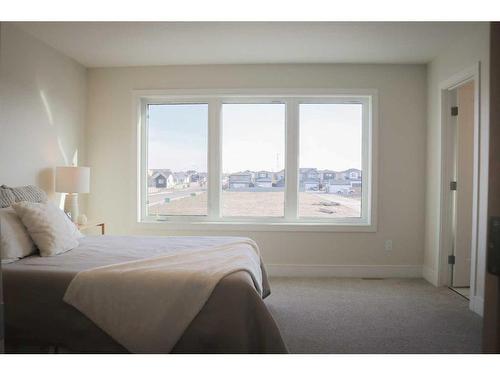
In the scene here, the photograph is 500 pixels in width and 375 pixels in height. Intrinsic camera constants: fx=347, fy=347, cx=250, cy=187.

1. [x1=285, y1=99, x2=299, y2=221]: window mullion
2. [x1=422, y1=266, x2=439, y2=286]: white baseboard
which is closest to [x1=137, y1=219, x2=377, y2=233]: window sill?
[x1=285, y1=99, x2=299, y2=221]: window mullion

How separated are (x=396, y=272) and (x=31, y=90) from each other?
4.26 metres

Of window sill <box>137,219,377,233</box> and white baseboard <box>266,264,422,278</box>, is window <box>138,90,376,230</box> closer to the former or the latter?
window sill <box>137,219,377,233</box>

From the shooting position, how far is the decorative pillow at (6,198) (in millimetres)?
2553

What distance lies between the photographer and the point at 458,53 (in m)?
3.27

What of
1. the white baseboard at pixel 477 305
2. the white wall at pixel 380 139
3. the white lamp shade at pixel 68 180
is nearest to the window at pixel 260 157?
the white wall at pixel 380 139

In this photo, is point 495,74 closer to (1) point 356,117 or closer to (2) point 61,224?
(2) point 61,224

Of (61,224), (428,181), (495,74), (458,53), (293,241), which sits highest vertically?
(458,53)

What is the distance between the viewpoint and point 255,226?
4090mm

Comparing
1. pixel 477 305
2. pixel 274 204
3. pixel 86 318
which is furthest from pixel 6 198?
pixel 477 305

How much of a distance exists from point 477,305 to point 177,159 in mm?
3387

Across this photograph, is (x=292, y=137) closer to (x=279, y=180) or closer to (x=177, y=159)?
(x=279, y=180)

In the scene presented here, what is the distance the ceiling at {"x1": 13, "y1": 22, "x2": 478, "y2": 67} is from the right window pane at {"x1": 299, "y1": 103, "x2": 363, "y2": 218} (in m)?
0.62

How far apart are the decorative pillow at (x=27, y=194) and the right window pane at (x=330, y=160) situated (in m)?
2.71

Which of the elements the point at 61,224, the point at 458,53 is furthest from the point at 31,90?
the point at 458,53
